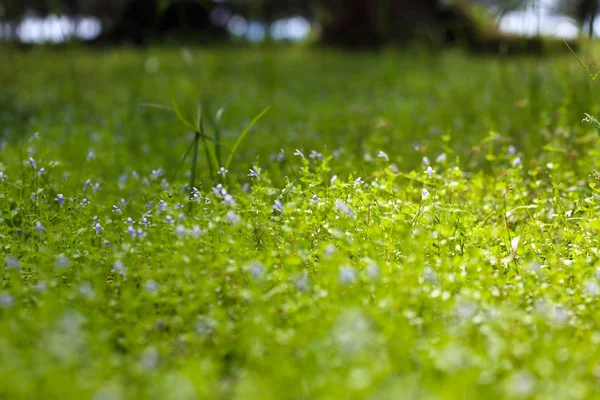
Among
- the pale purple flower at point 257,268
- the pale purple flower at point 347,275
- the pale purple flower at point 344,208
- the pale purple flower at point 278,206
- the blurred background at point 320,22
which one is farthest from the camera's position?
the blurred background at point 320,22

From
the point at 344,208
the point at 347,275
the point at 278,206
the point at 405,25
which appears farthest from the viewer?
the point at 405,25

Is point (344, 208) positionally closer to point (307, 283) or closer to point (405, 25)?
point (307, 283)

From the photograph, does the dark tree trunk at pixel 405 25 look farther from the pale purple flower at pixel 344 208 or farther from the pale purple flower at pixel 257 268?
the pale purple flower at pixel 257 268

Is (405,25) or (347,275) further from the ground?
(347,275)

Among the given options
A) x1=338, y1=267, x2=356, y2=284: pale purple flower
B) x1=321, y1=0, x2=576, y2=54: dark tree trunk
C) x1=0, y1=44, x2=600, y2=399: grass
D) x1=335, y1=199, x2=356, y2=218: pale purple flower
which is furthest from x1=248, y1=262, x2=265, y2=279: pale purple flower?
x1=321, y1=0, x2=576, y2=54: dark tree trunk

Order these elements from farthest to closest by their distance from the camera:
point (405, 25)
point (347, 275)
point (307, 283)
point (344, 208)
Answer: point (405, 25), point (344, 208), point (307, 283), point (347, 275)

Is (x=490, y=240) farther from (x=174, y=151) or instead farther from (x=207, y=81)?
(x=207, y=81)

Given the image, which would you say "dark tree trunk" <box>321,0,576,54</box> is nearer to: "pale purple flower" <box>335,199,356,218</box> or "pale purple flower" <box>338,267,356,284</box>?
"pale purple flower" <box>335,199,356,218</box>

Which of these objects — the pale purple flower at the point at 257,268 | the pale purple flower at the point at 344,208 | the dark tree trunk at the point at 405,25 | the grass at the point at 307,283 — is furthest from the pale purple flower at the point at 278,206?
the dark tree trunk at the point at 405,25

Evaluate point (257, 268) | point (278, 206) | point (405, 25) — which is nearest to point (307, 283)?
point (257, 268)

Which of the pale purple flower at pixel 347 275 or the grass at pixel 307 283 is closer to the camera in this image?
the grass at pixel 307 283

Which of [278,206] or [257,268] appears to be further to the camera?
[278,206]
